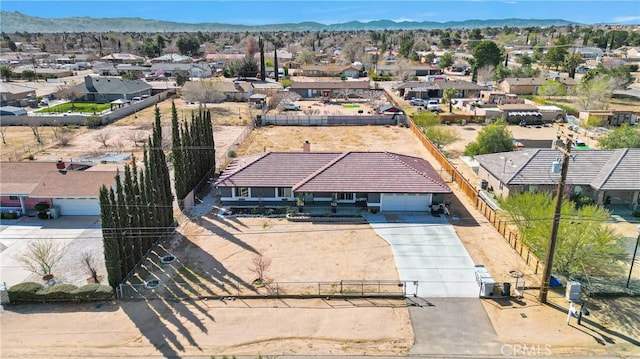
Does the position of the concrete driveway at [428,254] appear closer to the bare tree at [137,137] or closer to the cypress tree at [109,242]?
the cypress tree at [109,242]

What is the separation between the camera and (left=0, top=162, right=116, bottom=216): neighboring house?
3388 cm

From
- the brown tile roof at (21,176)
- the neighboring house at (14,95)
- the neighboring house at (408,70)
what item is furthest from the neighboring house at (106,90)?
the neighboring house at (408,70)

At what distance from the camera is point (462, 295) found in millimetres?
24000

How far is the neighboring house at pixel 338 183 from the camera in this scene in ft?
113

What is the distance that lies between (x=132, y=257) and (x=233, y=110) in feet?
183

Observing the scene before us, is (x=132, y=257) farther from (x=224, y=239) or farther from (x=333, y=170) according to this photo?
(x=333, y=170)

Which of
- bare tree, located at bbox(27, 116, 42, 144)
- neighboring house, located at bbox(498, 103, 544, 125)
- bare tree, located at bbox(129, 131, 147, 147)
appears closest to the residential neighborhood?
bare tree, located at bbox(27, 116, 42, 144)

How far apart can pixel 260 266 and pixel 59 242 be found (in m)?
14.6

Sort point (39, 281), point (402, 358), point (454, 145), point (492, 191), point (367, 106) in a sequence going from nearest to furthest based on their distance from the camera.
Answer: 1. point (402, 358)
2. point (39, 281)
3. point (492, 191)
4. point (454, 145)
5. point (367, 106)

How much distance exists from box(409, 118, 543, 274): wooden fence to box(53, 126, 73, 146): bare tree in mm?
44238

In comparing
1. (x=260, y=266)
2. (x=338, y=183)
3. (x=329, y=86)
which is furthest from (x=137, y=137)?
(x=329, y=86)

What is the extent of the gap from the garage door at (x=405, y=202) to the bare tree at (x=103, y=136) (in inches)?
1453

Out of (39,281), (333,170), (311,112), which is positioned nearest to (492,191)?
(333,170)

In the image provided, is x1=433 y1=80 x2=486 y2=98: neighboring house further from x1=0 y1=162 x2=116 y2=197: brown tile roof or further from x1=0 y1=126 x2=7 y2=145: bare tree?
x1=0 y1=126 x2=7 y2=145: bare tree
